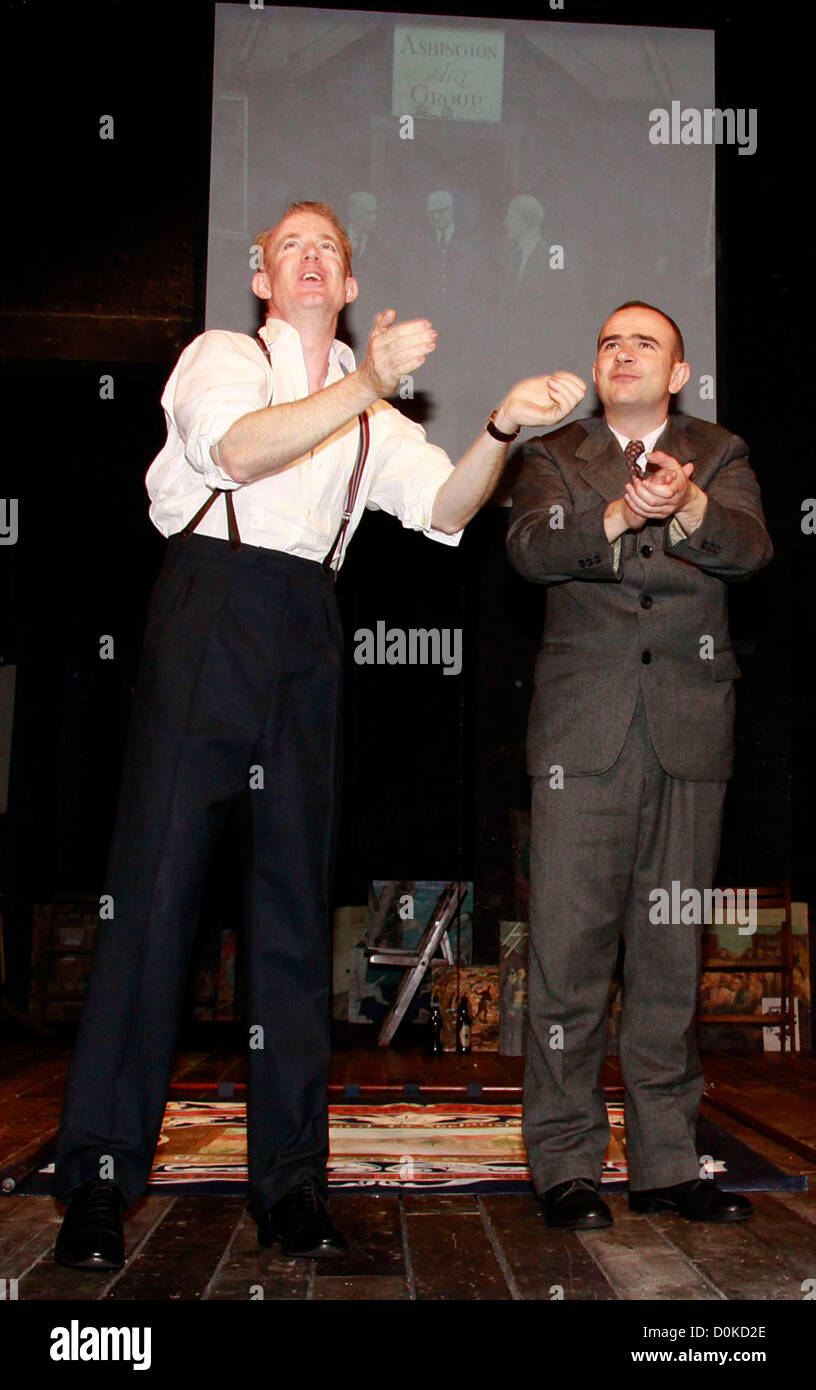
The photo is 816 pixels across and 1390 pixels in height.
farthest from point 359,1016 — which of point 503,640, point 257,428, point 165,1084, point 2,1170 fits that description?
point 257,428

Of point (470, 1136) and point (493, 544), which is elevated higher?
point (493, 544)

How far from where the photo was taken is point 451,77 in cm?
471

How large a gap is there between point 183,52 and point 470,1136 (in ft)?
14.6

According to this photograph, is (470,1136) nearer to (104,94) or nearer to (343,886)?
(343,886)

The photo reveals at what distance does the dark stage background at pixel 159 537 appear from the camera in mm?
5105

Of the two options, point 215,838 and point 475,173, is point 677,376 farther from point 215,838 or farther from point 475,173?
point 475,173

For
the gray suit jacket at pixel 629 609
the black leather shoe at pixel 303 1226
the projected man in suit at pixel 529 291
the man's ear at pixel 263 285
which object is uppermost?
the projected man in suit at pixel 529 291

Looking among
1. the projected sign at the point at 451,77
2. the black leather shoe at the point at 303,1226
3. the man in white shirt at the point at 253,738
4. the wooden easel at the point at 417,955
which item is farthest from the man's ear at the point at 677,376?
the wooden easel at the point at 417,955

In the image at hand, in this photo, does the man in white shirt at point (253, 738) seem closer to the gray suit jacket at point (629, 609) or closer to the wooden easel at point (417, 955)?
the gray suit jacket at point (629, 609)

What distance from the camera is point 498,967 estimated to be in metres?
5.26

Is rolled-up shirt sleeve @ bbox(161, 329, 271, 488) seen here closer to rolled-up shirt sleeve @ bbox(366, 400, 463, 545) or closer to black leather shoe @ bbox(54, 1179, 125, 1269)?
rolled-up shirt sleeve @ bbox(366, 400, 463, 545)

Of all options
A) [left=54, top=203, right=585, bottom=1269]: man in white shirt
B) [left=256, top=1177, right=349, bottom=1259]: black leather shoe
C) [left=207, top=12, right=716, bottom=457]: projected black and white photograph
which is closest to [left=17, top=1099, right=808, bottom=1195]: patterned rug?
[left=256, top=1177, right=349, bottom=1259]: black leather shoe

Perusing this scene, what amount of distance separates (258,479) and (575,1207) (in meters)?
1.36

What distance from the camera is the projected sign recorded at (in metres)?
4.70
